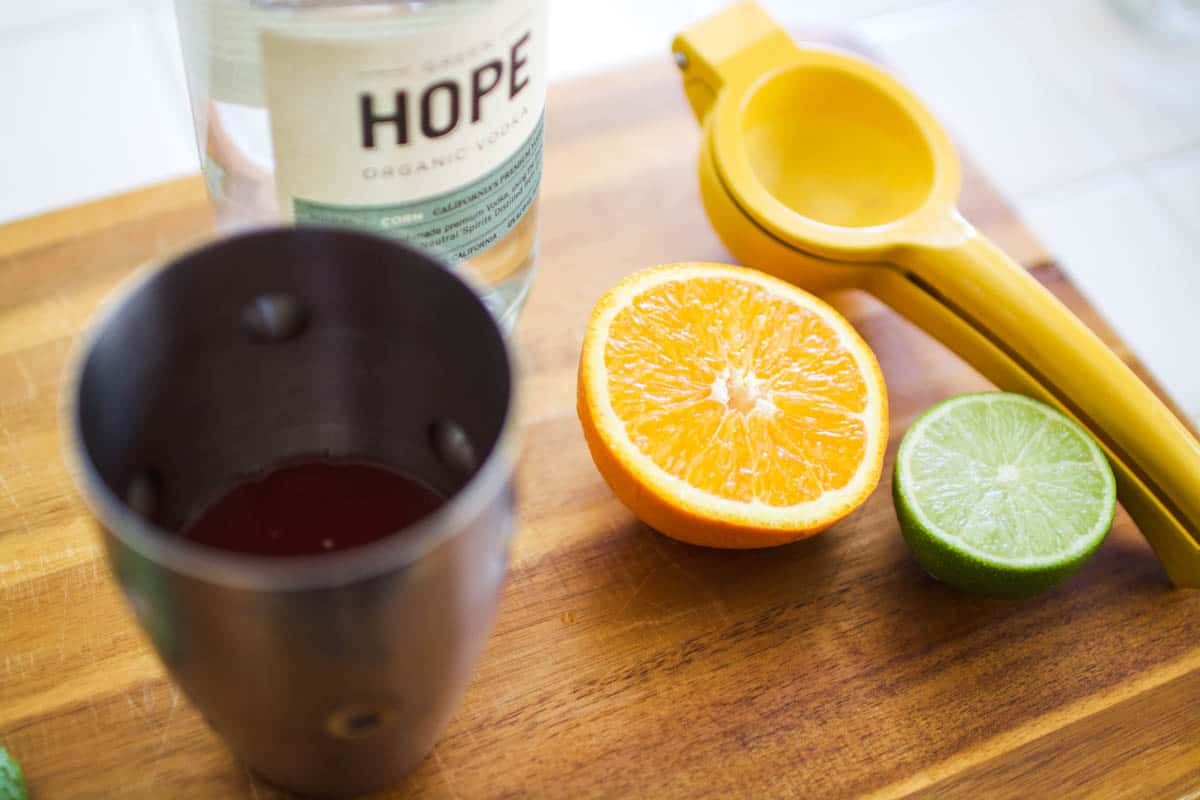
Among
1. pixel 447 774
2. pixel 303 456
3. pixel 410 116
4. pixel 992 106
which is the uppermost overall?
Result: pixel 410 116

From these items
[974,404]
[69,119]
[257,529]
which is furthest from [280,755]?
[69,119]

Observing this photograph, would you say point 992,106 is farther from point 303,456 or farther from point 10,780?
point 10,780

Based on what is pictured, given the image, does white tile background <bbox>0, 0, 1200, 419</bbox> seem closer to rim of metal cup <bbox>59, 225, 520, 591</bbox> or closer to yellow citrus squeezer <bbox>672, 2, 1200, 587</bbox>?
yellow citrus squeezer <bbox>672, 2, 1200, 587</bbox>

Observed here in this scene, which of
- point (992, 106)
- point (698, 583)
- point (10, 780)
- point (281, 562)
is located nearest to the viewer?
point (281, 562)

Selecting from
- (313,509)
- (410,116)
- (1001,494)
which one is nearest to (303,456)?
(313,509)

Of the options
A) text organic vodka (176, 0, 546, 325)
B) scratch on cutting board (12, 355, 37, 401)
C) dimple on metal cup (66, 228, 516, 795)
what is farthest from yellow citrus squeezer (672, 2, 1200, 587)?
scratch on cutting board (12, 355, 37, 401)

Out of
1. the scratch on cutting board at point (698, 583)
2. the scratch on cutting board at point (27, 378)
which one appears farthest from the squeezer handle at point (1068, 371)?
the scratch on cutting board at point (27, 378)

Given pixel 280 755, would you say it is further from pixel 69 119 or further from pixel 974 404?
pixel 69 119
